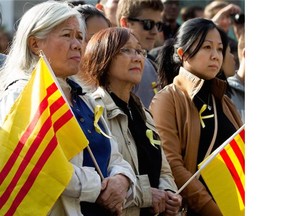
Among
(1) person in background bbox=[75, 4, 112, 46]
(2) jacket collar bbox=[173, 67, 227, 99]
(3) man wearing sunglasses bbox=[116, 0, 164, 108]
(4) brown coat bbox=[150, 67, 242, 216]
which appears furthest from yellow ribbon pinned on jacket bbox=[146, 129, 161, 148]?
(3) man wearing sunglasses bbox=[116, 0, 164, 108]

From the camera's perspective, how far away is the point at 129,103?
17.3 feet

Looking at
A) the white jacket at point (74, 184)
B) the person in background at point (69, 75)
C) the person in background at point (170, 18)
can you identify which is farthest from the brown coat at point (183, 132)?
the person in background at point (170, 18)

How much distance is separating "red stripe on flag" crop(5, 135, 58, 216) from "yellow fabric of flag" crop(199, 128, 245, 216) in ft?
4.28

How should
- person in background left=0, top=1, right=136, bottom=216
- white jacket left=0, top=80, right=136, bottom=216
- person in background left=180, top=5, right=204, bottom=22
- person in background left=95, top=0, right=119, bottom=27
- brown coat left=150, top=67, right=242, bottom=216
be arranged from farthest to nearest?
person in background left=180, top=5, right=204, bottom=22
person in background left=95, top=0, right=119, bottom=27
brown coat left=150, top=67, right=242, bottom=216
person in background left=0, top=1, right=136, bottom=216
white jacket left=0, top=80, right=136, bottom=216

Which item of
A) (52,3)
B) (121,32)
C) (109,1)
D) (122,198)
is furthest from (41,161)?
(109,1)

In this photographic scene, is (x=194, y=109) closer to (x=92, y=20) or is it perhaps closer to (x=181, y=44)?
(x=181, y=44)

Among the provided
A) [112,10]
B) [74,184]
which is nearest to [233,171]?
[74,184]

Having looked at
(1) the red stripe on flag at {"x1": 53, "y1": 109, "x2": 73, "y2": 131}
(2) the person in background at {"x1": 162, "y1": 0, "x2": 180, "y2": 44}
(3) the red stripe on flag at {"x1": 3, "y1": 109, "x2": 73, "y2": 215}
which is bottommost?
(2) the person in background at {"x1": 162, "y1": 0, "x2": 180, "y2": 44}

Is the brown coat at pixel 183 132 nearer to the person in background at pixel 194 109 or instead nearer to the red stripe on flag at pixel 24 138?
the person in background at pixel 194 109

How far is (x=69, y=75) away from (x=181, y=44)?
60.9 inches

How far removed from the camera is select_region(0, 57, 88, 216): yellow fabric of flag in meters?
4.16

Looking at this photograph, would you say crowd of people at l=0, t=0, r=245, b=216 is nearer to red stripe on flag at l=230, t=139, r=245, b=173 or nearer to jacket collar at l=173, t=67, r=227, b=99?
jacket collar at l=173, t=67, r=227, b=99

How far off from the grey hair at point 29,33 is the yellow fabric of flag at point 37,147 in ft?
0.95
